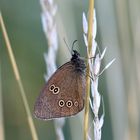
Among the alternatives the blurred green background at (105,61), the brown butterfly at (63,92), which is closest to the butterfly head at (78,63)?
the brown butterfly at (63,92)

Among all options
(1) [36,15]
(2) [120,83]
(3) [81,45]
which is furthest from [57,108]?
A: (1) [36,15]

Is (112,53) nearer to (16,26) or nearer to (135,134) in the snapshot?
(135,134)

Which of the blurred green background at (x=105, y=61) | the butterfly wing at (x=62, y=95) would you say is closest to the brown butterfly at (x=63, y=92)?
the butterfly wing at (x=62, y=95)

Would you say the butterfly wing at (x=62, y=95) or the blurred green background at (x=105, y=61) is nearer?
the butterfly wing at (x=62, y=95)

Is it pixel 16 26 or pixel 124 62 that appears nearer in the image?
pixel 124 62

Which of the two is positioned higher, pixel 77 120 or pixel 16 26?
pixel 16 26

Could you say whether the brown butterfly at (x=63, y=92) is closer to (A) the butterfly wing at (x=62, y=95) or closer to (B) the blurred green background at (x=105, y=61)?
(A) the butterfly wing at (x=62, y=95)

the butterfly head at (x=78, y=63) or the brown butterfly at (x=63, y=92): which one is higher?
the butterfly head at (x=78, y=63)
